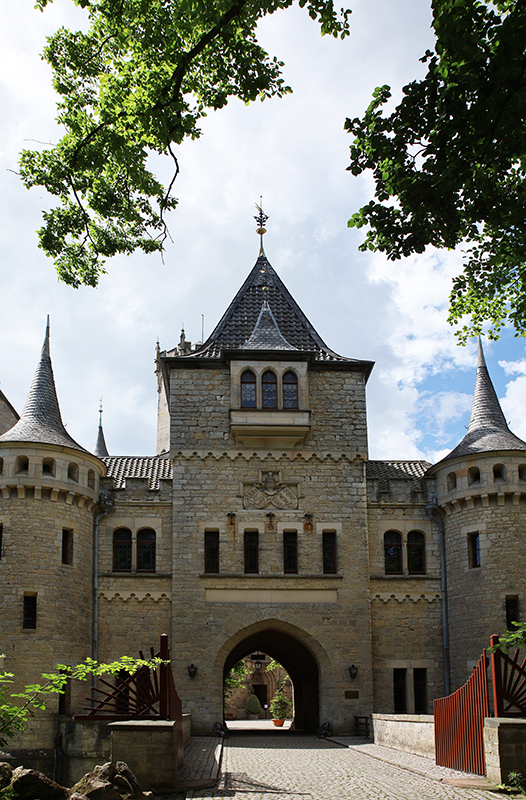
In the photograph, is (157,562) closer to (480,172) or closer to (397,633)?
(397,633)

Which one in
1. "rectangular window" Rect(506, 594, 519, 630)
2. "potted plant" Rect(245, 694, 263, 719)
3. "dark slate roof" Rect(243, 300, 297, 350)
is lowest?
"potted plant" Rect(245, 694, 263, 719)

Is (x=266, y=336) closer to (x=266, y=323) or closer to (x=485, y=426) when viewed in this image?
(x=266, y=323)

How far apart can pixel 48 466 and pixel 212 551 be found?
5.61m

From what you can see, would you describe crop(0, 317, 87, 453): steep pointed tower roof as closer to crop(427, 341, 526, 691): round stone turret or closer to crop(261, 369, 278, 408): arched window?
crop(261, 369, 278, 408): arched window

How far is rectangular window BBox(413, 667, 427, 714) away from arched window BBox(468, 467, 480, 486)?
5.87 meters

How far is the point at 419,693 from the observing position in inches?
993

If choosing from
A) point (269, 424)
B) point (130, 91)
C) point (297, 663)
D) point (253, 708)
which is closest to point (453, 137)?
point (130, 91)

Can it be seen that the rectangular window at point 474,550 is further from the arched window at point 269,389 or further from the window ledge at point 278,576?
the arched window at point 269,389

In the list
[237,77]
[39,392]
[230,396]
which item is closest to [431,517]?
[230,396]

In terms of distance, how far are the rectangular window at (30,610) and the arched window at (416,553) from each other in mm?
11388

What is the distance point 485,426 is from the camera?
88.0 ft

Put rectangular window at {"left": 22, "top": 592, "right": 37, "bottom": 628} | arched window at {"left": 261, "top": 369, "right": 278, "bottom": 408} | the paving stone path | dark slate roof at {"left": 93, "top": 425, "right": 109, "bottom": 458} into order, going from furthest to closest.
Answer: dark slate roof at {"left": 93, "top": 425, "right": 109, "bottom": 458} < arched window at {"left": 261, "top": 369, "right": 278, "bottom": 408} < rectangular window at {"left": 22, "top": 592, "right": 37, "bottom": 628} < the paving stone path

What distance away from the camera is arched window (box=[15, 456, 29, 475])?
953 inches

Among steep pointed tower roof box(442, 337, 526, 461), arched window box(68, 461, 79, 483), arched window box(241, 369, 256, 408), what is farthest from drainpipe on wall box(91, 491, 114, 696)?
steep pointed tower roof box(442, 337, 526, 461)
